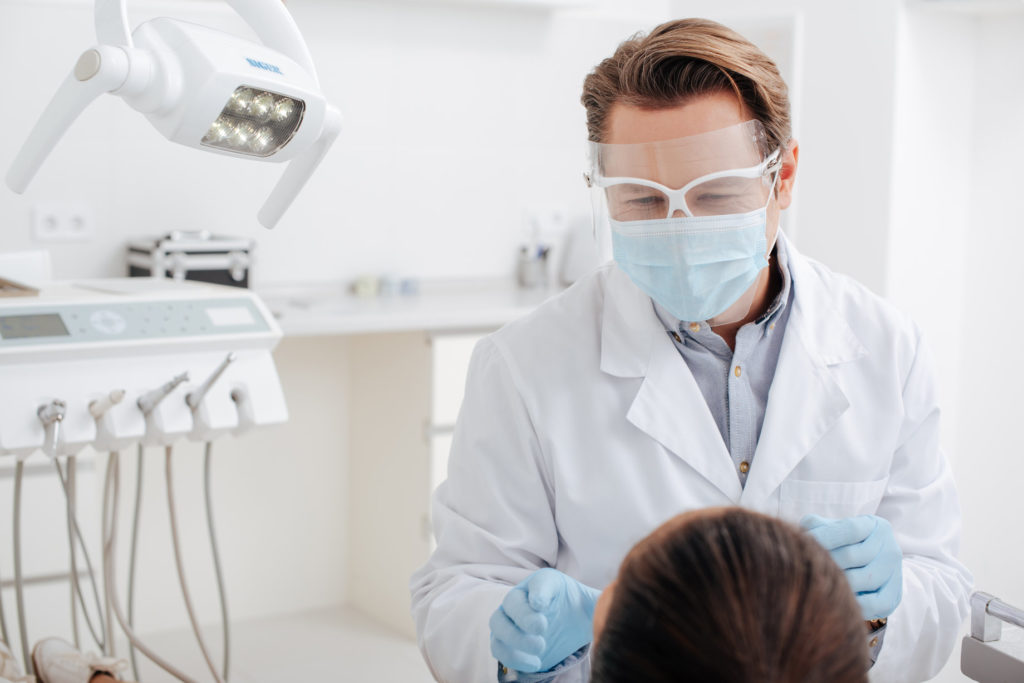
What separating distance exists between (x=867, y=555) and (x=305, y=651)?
7.36 ft

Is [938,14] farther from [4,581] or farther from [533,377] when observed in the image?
[4,581]

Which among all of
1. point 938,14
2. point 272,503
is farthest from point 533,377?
point 938,14

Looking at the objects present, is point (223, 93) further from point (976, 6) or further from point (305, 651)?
point (976, 6)

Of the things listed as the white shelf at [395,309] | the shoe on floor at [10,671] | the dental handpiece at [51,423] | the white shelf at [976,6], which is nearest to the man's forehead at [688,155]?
the dental handpiece at [51,423]

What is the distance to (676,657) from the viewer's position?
2.08 feet

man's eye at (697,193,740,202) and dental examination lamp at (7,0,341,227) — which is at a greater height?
dental examination lamp at (7,0,341,227)

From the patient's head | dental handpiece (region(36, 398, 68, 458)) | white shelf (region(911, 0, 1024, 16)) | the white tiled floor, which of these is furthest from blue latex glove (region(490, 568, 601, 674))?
white shelf (region(911, 0, 1024, 16))

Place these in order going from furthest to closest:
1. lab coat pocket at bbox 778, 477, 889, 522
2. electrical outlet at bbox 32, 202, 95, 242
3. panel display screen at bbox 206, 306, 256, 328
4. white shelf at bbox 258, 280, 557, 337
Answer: electrical outlet at bbox 32, 202, 95, 242 → white shelf at bbox 258, 280, 557, 337 → panel display screen at bbox 206, 306, 256, 328 → lab coat pocket at bbox 778, 477, 889, 522

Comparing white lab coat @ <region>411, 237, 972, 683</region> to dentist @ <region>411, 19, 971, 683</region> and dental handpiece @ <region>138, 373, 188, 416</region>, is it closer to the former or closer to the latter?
dentist @ <region>411, 19, 971, 683</region>

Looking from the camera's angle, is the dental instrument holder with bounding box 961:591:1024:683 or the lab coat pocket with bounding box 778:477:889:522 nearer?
the dental instrument holder with bounding box 961:591:1024:683

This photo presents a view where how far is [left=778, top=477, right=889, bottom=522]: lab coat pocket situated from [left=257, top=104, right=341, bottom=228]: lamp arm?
65 cm

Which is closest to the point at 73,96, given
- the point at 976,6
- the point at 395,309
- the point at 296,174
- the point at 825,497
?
the point at 296,174

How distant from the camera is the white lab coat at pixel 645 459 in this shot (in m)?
1.29

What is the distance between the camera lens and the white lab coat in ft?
4.22
